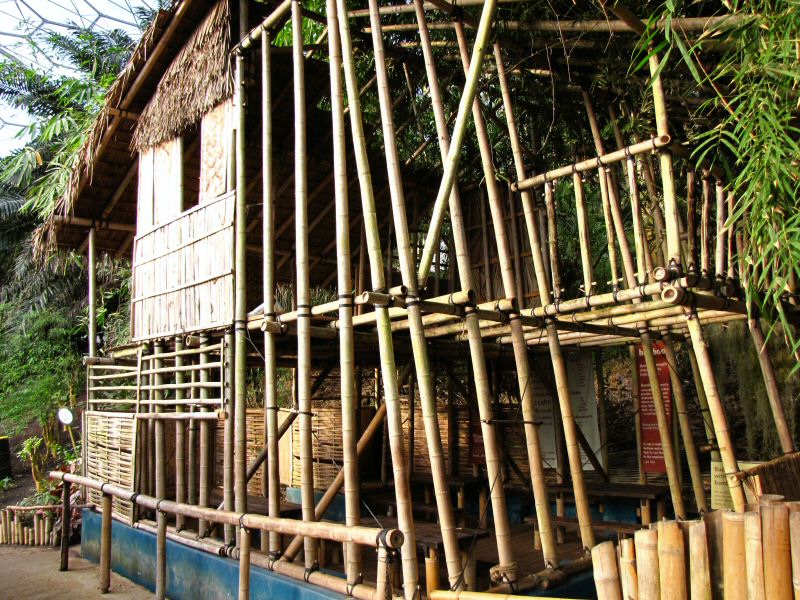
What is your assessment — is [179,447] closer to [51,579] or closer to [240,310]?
[240,310]

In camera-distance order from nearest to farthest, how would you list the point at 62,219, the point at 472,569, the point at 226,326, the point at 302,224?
the point at 472,569 → the point at 302,224 → the point at 226,326 → the point at 62,219

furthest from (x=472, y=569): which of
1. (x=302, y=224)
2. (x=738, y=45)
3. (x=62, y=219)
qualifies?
(x=62, y=219)

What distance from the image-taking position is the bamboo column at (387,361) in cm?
363

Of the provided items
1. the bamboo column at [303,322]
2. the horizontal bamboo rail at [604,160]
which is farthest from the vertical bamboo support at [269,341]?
the horizontal bamboo rail at [604,160]

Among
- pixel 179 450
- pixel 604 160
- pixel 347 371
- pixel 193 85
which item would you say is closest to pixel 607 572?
pixel 347 371

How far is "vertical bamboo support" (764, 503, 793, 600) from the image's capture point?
2.17m

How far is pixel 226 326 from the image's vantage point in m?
5.79

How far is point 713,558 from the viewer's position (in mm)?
2398

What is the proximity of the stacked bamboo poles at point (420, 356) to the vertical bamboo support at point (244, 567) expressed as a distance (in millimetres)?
1657

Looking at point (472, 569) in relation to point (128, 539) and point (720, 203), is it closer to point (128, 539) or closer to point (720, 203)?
point (720, 203)

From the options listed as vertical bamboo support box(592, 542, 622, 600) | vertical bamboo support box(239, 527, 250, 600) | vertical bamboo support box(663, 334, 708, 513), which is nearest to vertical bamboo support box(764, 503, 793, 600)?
vertical bamboo support box(592, 542, 622, 600)

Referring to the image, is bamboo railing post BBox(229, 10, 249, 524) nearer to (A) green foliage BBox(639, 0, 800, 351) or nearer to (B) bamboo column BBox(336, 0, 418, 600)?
(B) bamboo column BBox(336, 0, 418, 600)

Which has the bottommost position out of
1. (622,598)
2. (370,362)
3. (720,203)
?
(622,598)

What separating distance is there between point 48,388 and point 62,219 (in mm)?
7080
